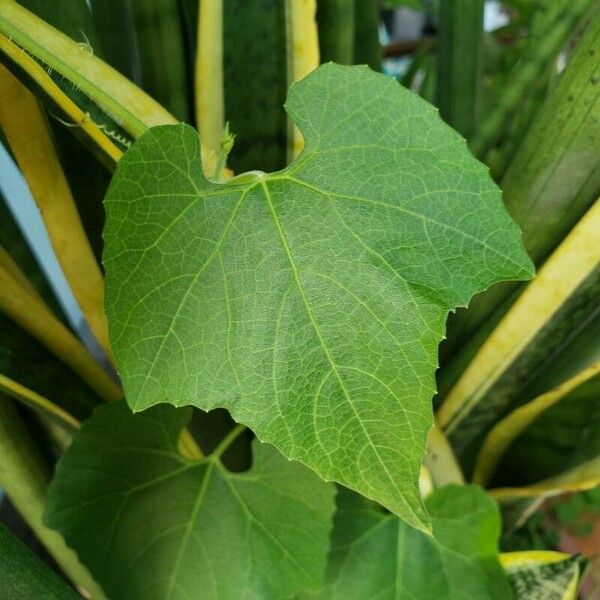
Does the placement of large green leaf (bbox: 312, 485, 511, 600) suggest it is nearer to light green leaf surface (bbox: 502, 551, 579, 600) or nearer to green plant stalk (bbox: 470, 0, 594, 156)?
light green leaf surface (bbox: 502, 551, 579, 600)

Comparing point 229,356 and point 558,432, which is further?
point 558,432

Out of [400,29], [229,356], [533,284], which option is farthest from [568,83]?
[400,29]

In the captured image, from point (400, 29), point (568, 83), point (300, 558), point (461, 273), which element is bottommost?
point (300, 558)

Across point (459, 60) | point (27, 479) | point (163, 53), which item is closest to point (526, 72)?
point (459, 60)

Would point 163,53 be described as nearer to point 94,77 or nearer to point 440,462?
point 94,77

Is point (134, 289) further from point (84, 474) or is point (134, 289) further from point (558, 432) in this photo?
point (558, 432)

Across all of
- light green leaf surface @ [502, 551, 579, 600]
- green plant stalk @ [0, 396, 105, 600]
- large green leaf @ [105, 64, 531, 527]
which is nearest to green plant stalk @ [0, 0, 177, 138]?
large green leaf @ [105, 64, 531, 527]

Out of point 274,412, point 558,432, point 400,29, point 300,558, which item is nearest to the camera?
point 274,412
